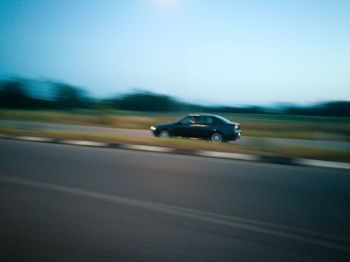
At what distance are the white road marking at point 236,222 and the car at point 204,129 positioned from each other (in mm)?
11758

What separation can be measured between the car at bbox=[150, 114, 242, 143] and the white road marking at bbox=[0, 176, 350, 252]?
11758mm

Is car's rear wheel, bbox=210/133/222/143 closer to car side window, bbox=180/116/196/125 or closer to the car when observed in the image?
the car

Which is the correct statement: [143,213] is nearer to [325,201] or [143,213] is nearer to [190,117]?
[325,201]

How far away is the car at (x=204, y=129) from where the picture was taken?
17641mm

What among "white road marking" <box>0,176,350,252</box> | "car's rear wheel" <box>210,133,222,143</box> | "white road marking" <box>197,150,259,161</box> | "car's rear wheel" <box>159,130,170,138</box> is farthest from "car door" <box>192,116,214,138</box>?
"white road marking" <box>0,176,350,252</box>

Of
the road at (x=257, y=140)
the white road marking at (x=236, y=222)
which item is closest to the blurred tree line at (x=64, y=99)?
the road at (x=257, y=140)

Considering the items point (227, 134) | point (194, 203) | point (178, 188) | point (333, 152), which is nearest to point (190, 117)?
point (227, 134)

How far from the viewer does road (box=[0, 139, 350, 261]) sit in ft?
12.9

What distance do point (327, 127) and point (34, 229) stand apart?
2392cm

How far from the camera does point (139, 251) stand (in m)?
3.89

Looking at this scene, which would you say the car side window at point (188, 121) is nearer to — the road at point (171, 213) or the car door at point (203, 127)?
the car door at point (203, 127)

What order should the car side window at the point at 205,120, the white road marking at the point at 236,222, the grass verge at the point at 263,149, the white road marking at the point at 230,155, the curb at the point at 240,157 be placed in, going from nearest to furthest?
the white road marking at the point at 236,222, the curb at the point at 240,157, the white road marking at the point at 230,155, the grass verge at the point at 263,149, the car side window at the point at 205,120

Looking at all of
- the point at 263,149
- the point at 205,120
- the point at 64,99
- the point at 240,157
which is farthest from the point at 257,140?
the point at 64,99

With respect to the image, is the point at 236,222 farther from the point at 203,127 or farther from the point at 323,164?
the point at 203,127
